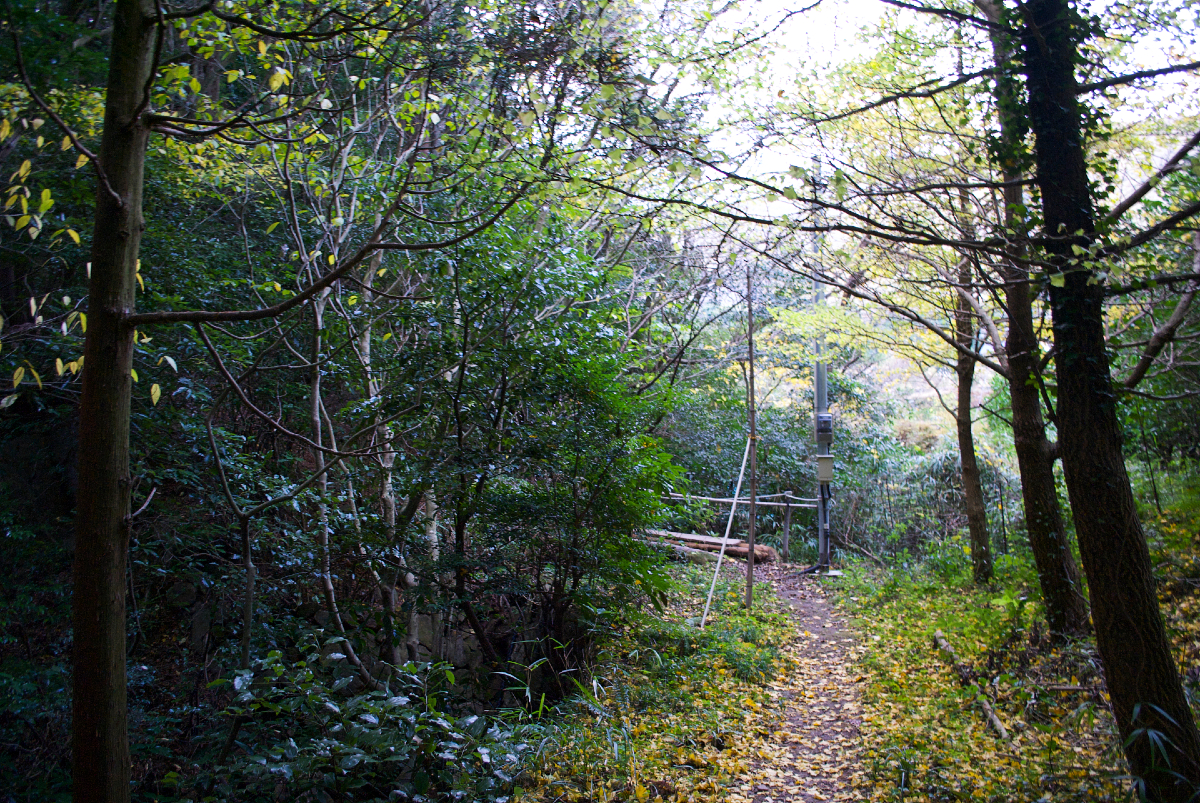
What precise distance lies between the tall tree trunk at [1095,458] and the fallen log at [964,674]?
108 cm

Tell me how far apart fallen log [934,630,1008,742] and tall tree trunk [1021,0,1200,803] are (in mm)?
1076

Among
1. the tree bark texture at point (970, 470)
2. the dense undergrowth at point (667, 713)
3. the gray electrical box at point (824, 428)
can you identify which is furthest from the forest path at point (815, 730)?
the gray electrical box at point (824, 428)

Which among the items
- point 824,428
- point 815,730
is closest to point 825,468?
point 824,428

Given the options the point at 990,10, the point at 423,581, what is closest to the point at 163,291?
the point at 423,581

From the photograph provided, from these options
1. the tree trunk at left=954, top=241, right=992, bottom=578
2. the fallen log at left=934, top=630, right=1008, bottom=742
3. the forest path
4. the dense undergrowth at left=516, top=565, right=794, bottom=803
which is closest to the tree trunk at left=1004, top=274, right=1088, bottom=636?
the fallen log at left=934, top=630, right=1008, bottom=742

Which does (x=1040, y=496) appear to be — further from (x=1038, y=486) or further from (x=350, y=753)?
(x=350, y=753)

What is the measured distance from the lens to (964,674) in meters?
4.95

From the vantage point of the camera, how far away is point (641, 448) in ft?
17.7

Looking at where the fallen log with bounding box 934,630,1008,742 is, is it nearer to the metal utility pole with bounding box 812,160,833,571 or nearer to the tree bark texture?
the tree bark texture

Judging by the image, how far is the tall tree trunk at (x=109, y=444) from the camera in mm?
1766

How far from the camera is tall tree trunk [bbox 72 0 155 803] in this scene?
1.77m

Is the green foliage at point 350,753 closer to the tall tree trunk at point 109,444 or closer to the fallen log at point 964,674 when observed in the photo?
the tall tree trunk at point 109,444

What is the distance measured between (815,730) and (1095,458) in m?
2.62

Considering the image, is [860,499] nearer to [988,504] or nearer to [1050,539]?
[988,504]
